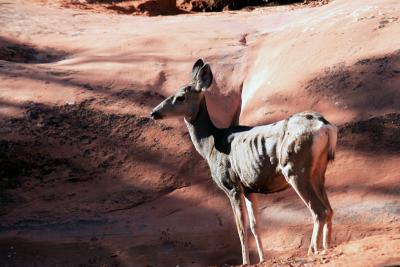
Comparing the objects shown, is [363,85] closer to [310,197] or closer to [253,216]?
[253,216]

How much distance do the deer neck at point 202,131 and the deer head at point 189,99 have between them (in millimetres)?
72

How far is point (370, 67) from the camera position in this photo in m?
11.8

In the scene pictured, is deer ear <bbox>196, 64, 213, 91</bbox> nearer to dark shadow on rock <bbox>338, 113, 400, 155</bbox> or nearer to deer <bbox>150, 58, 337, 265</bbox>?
deer <bbox>150, 58, 337, 265</bbox>

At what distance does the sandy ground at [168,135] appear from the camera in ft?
35.3

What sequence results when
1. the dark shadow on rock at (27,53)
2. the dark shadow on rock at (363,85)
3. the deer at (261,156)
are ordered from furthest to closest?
the dark shadow on rock at (27,53) < the dark shadow on rock at (363,85) < the deer at (261,156)

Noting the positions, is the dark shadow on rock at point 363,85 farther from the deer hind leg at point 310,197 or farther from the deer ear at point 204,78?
the deer hind leg at point 310,197

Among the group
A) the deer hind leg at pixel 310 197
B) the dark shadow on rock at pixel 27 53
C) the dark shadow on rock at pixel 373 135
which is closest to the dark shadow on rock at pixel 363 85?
the dark shadow on rock at pixel 373 135

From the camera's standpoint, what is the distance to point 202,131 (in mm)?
10188

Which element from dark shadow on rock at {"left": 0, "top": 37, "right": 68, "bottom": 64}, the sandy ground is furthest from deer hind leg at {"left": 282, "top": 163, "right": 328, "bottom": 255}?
dark shadow on rock at {"left": 0, "top": 37, "right": 68, "bottom": 64}

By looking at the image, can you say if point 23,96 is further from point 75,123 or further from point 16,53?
point 16,53

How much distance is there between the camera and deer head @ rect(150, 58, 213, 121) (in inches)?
396

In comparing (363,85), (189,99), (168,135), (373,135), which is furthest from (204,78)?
(363,85)

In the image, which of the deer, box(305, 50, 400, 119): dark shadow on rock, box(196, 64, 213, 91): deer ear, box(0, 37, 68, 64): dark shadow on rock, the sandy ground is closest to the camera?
the deer

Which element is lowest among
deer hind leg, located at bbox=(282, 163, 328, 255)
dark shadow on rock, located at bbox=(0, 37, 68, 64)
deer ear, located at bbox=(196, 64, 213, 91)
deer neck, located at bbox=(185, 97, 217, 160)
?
deer hind leg, located at bbox=(282, 163, 328, 255)
